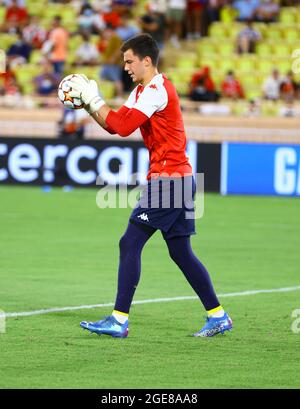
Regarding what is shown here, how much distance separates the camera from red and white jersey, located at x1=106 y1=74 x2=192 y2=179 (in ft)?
26.2

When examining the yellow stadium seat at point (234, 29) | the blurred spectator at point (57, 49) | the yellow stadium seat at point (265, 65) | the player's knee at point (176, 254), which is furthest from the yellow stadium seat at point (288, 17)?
the player's knee at point (176, 254)

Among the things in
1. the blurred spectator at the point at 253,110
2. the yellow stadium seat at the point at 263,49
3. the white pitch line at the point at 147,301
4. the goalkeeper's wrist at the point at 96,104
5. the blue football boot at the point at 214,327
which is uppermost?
the yellow stadium seat at the point at 263,49

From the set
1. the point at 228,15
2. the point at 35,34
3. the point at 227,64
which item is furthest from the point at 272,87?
the point at 35,34

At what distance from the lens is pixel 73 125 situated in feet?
71.8

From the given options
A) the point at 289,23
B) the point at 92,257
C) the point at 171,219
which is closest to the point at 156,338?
the point at 171,219

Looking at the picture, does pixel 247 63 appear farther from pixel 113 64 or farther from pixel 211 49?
pixel 113 64

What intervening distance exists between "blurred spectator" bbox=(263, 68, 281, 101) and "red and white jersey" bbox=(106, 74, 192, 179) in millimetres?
15748

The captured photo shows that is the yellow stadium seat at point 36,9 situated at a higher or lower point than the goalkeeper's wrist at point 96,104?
higher

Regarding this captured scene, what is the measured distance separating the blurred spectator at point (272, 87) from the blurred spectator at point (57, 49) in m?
4.70

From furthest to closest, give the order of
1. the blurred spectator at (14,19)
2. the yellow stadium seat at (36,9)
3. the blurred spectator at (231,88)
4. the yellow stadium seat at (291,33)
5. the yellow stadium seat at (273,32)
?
the yellow stadium seat at (36,9) < the blurred spectator at (14,19) < the yellow stadium seat at (273,32) < the yellow stadium seat at (291,33) < the blurred spectator at (231,88)

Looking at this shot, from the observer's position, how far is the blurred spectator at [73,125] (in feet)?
71.6

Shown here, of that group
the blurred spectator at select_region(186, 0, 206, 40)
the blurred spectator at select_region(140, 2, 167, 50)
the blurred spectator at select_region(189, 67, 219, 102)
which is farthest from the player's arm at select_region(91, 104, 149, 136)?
the blurred spectator at select_region(186, 0, 206, 40)

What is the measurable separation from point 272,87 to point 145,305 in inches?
572

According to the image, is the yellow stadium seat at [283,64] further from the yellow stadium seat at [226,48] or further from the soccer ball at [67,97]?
the soccer ball at [67,97]
